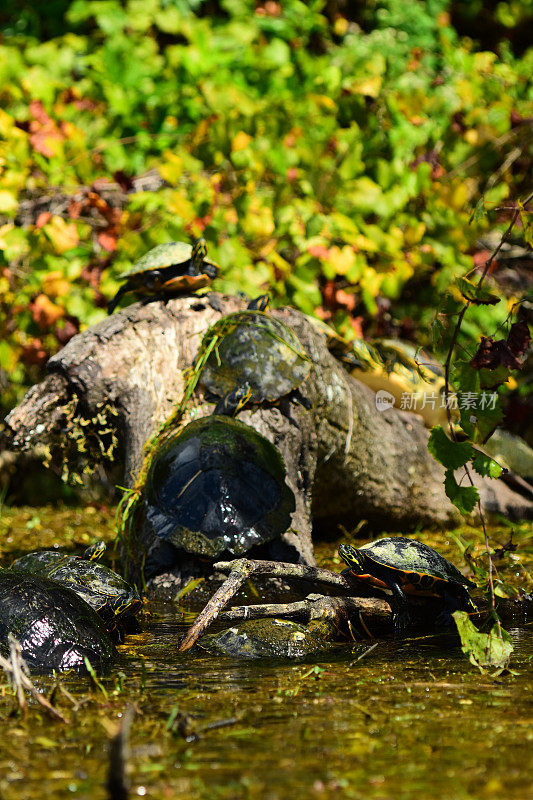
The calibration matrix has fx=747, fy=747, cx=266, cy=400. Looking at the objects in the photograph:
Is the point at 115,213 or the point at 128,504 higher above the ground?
the point at 115,213

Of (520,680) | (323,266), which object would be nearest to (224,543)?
(520,680)

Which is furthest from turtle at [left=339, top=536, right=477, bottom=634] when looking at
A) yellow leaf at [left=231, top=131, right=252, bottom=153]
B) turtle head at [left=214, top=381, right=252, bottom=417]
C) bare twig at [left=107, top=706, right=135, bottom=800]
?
yellow leaf at [left=231, top=131, right=252, bottom=153]

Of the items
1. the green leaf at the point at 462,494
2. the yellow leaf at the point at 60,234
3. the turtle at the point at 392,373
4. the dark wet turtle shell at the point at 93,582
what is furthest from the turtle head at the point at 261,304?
the yellow leaf at the point at 60,234

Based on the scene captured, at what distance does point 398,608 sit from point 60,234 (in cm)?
421

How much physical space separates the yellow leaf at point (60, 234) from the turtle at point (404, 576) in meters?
3.94

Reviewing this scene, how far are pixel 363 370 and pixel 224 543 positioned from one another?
227cm

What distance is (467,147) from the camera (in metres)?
7.18

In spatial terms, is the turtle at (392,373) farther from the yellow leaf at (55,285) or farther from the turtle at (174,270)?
the yellow leaf at (55,285)

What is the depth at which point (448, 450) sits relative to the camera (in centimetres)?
235

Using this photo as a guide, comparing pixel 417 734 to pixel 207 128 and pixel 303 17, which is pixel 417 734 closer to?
pixel 207 128

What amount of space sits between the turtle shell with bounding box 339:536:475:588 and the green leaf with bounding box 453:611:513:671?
2.01 feet

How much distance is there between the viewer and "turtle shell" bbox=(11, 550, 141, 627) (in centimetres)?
256

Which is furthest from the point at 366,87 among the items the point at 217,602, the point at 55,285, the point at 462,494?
the point at 217,602

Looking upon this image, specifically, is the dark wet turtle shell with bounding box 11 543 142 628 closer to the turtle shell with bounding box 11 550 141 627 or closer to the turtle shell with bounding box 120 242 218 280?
the turtle shell with bounding box 11 550 141 627
